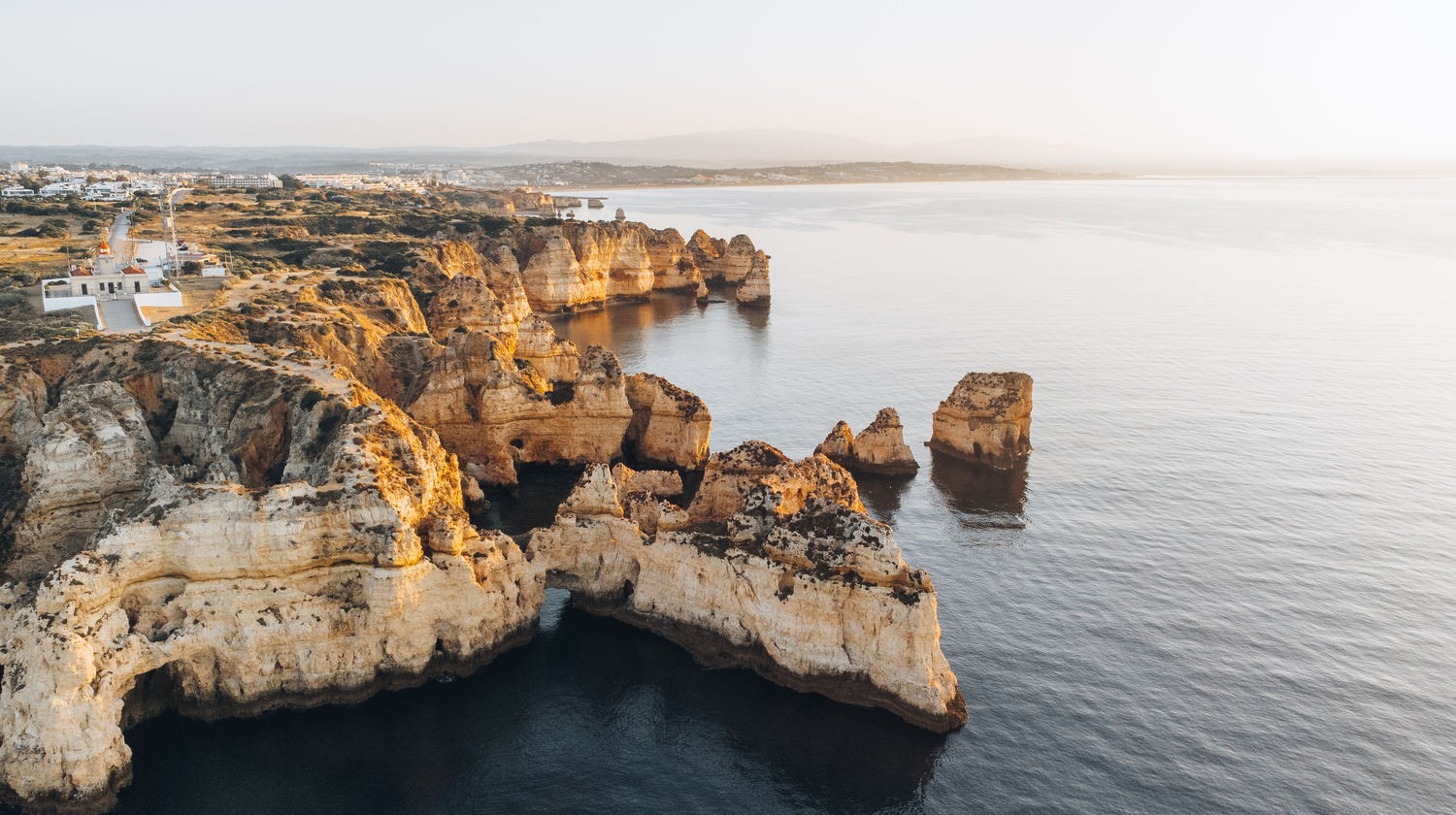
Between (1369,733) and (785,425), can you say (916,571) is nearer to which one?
(1369,733)

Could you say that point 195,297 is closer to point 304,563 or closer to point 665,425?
point 665,425

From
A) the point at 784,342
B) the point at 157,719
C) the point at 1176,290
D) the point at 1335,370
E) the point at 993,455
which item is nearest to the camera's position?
the point at 157,719

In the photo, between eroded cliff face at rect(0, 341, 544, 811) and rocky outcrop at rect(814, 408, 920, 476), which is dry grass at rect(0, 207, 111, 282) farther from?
rocky outcrop at rect(814, 408, 920, 476)

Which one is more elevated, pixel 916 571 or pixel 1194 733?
pixel 916 571

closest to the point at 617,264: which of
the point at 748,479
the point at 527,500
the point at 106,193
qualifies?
the point at 527,500

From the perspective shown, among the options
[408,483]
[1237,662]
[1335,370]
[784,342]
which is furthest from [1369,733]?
[784,342]

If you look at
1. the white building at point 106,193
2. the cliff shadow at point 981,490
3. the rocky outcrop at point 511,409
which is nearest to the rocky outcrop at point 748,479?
the cliff shadow at point 981,490
